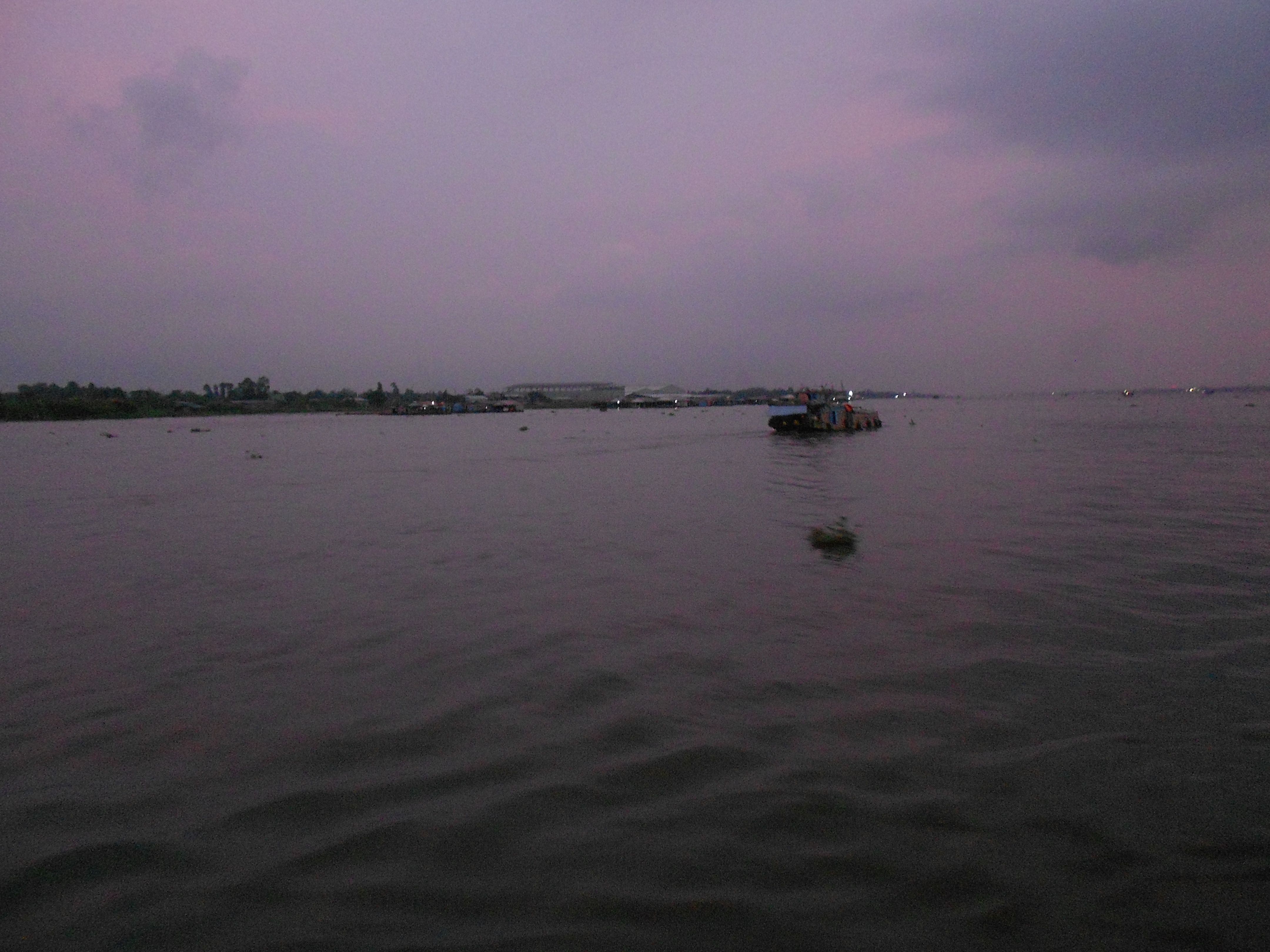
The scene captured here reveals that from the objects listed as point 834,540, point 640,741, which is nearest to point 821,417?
point 834,540

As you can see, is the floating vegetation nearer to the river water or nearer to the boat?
the river water

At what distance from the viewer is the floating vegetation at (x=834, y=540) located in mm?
12805

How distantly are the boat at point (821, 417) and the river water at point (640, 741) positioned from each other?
43.2 metres

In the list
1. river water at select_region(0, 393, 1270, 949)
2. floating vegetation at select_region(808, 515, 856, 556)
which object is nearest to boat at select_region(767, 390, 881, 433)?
river water at select_region(0, 393, 1270, 949)

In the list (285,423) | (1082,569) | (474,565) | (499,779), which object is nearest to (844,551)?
(1082,569)

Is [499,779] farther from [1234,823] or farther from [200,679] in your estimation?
[1234,823]

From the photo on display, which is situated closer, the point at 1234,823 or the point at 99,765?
the point at 1234,823

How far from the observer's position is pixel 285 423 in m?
106

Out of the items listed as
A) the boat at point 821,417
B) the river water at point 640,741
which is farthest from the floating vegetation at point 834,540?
the boat at point 821,417

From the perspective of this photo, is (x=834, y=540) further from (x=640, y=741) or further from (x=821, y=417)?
(x=821, y=417)

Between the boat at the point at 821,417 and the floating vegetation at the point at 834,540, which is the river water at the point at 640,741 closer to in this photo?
the floating vegetation at the point at 834,540

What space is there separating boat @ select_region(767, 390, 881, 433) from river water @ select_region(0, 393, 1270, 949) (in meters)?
43.2

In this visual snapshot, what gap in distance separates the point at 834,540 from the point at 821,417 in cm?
4578

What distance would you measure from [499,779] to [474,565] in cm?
730
